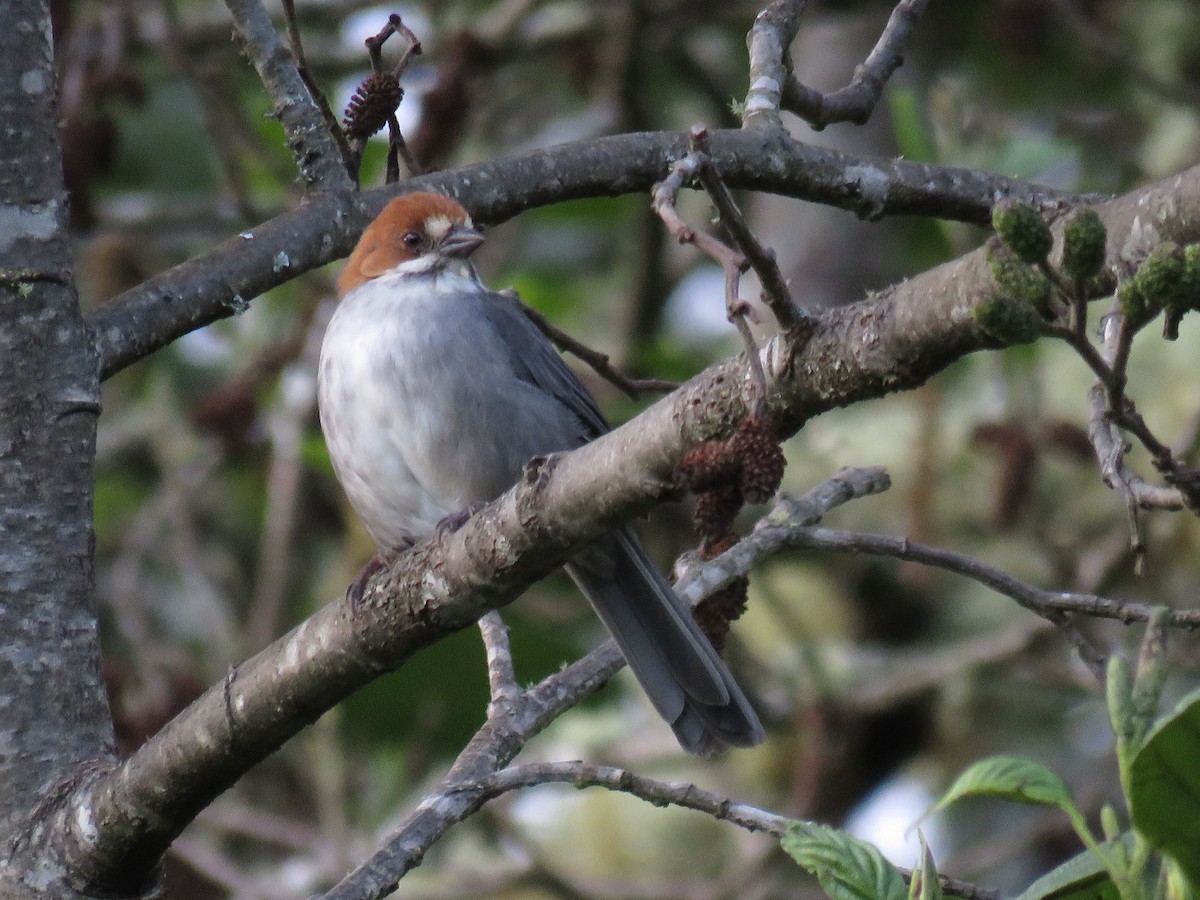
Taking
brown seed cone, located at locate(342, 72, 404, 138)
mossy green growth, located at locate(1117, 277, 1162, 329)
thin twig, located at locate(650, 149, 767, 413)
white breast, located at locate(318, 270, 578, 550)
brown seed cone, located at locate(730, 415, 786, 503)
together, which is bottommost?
mossy green growth, located at locate(1117, 277, 1162, 329)

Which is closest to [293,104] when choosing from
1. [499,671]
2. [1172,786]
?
[499,671]

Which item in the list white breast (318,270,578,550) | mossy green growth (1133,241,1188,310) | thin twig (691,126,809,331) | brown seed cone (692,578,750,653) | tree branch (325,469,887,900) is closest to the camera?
mossy green growth (1133,241,1188,310)

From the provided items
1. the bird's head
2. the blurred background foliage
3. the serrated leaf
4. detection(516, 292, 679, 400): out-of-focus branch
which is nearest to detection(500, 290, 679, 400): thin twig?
detection(516, 292, 679, 400): out-of-focus branch

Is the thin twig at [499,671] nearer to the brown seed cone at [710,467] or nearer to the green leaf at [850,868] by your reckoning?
the brown seed cone at [710,467]

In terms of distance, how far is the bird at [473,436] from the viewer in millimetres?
3879

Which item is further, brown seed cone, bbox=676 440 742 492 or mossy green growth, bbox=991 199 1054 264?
brown seed cone, bbox=676 440 742 492

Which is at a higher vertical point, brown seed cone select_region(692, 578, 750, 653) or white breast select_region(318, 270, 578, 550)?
white breast select_region(318, 270, 578, 550)

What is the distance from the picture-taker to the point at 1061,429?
5.37 metres

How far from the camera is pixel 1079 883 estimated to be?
193 cm

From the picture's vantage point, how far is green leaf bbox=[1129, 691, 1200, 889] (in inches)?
66.7

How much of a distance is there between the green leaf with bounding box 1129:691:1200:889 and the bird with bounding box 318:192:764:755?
196cm

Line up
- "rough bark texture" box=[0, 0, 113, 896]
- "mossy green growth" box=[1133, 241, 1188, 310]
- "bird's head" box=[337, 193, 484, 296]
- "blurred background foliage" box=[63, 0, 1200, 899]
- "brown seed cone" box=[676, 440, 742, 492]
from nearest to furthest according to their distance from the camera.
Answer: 1. "mossy green growth" box=[1133, 241, 1188, 310]
2. "brown seed cone" box=[676, 440, 742, 492]
3. "rough bark texture" box=[0, 0, 113, 896]
4. "bird's head" box=[337, 193, 484, 296]
5. "blurred background foliage" box=[63, 0, 1200, 899]

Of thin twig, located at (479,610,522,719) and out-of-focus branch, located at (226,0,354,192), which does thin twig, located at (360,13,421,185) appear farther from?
thin twig, located at (479,610,522,719)

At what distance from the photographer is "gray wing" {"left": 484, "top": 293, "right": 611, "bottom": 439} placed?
4.24 meters
